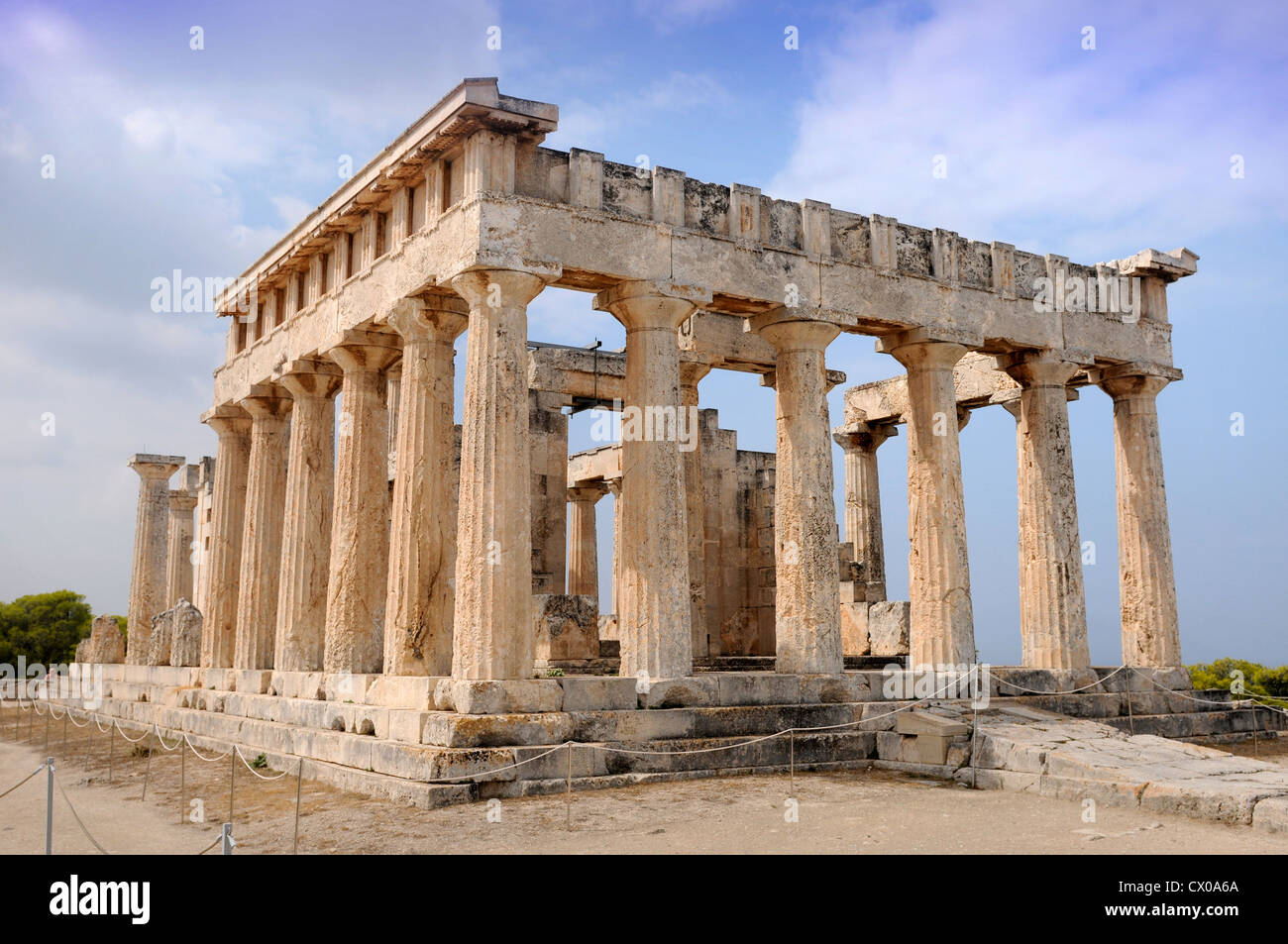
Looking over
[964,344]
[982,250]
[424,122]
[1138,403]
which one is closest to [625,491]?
[424,122]

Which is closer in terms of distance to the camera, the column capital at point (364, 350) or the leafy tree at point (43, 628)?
the column capital at point (364, 350)

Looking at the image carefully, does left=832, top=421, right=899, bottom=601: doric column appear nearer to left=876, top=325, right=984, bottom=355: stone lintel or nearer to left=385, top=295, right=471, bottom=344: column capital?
left=876, top=325, right=984, bottom=355: stone lintel

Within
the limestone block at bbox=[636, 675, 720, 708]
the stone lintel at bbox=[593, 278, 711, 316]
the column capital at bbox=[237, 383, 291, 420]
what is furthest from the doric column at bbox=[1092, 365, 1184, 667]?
the column capital at bbox=[237, 383, 291, 420]

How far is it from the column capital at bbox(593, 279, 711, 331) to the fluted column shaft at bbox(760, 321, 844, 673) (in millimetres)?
1829

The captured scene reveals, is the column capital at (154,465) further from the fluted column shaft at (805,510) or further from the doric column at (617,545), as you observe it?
the fluted column shaft at (805,510)

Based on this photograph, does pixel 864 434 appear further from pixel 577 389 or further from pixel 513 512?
pixel 513 512

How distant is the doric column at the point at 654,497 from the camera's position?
578 inches

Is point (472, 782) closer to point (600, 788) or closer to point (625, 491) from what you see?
point (600, 788)

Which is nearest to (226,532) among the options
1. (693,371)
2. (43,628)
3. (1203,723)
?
(693,371)

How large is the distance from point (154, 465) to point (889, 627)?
70.9ft

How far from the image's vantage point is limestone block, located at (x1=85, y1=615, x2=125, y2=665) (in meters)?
32.1

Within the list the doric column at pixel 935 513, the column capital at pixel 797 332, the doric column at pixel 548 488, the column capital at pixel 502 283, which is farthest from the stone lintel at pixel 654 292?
the doric column at pixel 548 488

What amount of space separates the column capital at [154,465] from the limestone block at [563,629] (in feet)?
59.6

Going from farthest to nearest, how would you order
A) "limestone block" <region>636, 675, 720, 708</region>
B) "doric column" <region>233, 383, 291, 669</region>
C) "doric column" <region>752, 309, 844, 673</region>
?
"doric column" <region>233, 383, 291, 669</region> → "doric column" <region>752, 309, 844, 673</region> → "limestone block" <region>636, 675, 720, 708</region>
